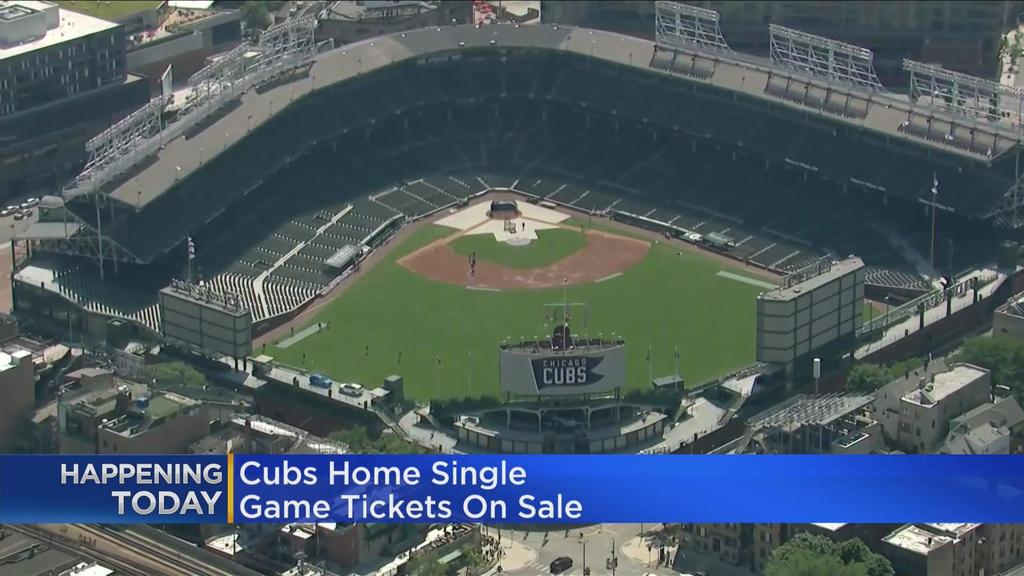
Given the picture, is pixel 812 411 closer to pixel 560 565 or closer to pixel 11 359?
pixel 560 565

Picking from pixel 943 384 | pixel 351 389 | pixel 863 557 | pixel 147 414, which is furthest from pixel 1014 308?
pixel 147 414

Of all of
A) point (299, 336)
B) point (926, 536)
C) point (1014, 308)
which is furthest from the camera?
point (299, 336)

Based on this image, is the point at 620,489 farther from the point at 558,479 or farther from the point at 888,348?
the point at 888,348

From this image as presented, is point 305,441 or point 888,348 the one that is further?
point 888,348

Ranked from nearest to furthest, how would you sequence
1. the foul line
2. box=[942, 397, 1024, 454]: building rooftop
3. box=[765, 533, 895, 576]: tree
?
box=[765, 533, 895, 576]: tree
box=[942, 397, 1024, 454]: building rooftop
the foul line

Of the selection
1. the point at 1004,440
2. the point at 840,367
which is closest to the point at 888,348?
the point at 840,367

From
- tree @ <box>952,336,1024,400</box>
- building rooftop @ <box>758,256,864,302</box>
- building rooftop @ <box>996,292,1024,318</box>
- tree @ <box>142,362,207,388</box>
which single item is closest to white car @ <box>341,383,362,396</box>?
tree @ <box>142,362,207,388</box>

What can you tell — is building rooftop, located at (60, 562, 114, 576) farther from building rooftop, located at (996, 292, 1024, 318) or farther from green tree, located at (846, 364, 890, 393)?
building rooftop, located at (996, 292, 1024, 318)
